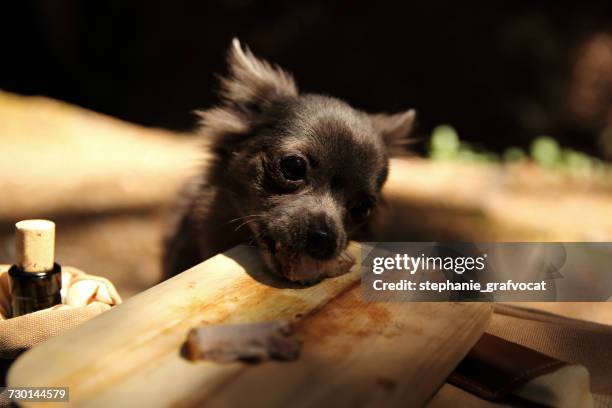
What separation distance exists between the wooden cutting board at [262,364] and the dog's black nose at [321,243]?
6.9 inches

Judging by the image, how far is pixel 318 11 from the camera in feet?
27.1

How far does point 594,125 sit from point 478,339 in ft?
23.4

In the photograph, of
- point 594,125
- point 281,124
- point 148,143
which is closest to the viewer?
point 281,124

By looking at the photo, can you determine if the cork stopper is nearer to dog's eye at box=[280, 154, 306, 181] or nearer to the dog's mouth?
the dog's mouth

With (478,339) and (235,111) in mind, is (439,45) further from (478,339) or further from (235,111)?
(478,339)

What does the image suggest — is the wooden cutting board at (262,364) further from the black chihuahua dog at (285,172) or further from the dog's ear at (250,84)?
the dog's ear at (250,84)

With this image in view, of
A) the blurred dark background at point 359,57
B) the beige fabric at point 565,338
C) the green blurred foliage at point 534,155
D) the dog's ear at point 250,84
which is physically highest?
the blurred dark background at point 359,57

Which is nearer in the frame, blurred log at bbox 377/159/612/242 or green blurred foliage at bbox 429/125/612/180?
blurred log at bbox 377/159/612/242

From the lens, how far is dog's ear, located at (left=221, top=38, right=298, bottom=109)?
10.9 ft

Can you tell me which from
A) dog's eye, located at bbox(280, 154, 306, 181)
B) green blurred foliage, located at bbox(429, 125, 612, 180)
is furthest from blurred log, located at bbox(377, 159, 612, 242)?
dog's eye, located at bbox(280, 154, 306, 181)

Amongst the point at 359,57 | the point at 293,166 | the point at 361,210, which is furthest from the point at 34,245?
the point at 359,57

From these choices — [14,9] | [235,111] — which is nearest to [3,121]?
[235,111]

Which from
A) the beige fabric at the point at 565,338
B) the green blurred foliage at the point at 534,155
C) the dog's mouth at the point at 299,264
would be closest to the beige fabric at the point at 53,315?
the dog's mouth at the point at 299,264

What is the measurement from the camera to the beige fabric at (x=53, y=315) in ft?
6.05
